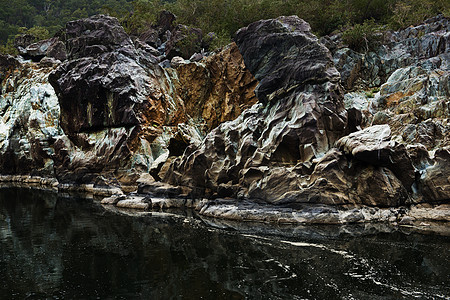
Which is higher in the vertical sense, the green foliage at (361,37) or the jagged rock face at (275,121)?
the green foliage at (361,37)

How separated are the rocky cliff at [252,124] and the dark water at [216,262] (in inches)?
163

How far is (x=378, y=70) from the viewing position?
1662 inches

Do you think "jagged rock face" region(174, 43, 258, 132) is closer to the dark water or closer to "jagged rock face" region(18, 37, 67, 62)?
the dark water

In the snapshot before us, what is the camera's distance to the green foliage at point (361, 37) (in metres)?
42.9

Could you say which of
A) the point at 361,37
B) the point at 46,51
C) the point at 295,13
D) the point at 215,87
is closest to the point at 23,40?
the point at 46,51

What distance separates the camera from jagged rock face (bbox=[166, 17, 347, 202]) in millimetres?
25031

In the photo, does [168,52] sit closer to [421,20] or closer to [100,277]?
[421,20]

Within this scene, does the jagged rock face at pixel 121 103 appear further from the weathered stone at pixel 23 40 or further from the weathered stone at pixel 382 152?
the weathered stone at pixel 23 40

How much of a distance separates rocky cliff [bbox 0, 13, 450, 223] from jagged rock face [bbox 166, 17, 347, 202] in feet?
0.36

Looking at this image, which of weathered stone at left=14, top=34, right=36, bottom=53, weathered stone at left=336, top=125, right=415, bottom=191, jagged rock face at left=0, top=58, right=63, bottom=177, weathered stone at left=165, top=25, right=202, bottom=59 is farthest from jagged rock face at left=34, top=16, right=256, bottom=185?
weathered stone at left=14, top=34, right=36, bottom=53

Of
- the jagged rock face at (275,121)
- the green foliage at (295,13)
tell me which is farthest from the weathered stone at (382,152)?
the green foliage at (295,13)

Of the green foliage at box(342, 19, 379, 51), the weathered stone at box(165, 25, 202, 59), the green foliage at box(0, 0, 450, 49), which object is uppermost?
the green foliage at box(0, 0, 450, 49)

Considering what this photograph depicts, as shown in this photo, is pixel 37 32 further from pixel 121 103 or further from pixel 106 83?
pixel 121 103

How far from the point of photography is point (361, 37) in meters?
43.4
